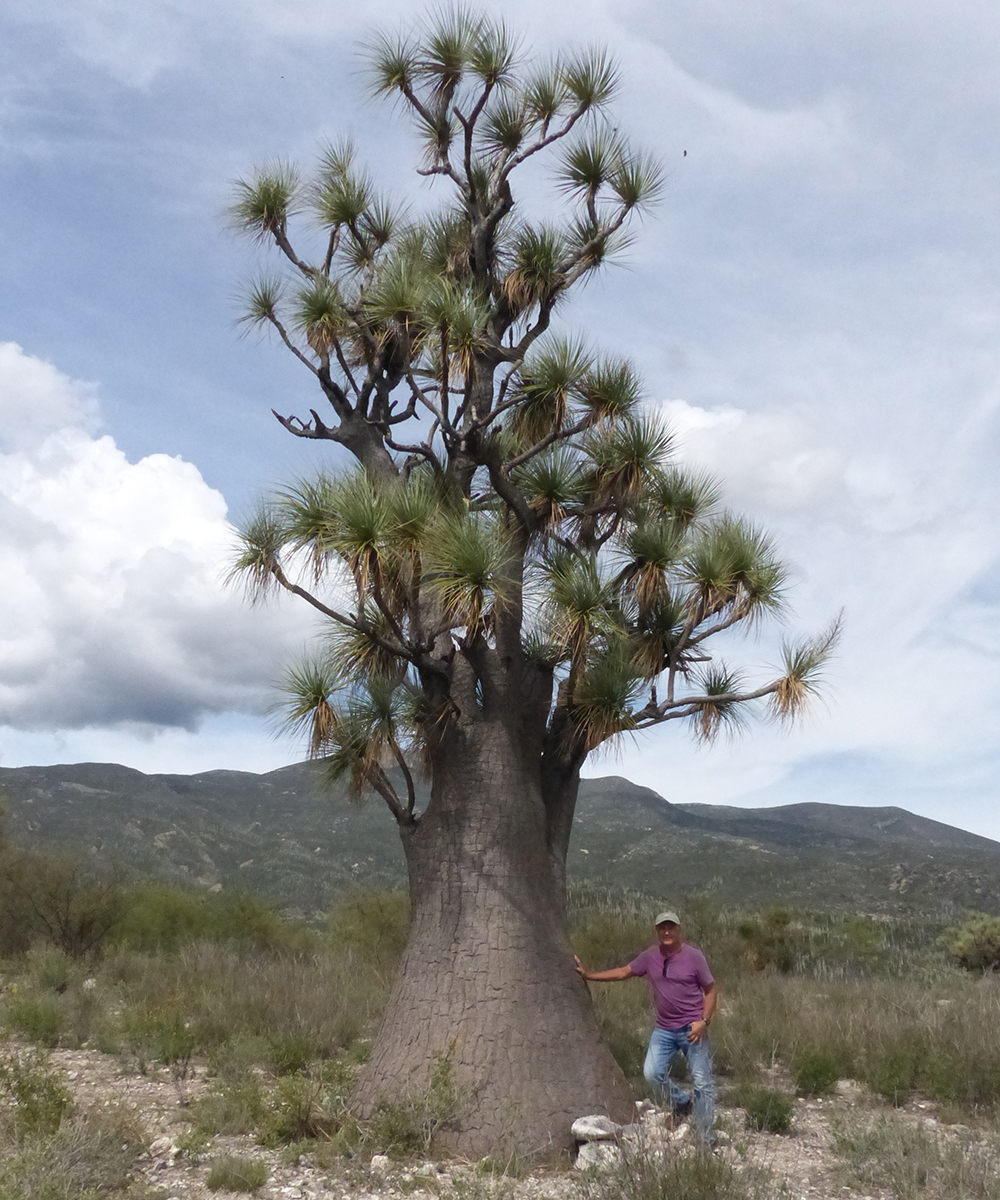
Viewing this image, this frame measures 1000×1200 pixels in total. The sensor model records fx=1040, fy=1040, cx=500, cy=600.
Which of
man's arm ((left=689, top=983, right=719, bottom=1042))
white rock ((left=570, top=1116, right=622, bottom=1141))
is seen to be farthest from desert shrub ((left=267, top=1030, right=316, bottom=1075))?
man's arm ((left=689, top=983, right=719, bottom=1042))

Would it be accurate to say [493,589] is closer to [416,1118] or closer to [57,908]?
[416,1118]

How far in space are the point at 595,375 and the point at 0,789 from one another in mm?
20643

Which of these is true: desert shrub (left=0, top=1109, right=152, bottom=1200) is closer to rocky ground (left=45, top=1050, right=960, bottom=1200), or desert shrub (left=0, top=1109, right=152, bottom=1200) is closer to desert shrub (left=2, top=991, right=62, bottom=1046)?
rocky ground (left=45, top=1050, right=960, bottom=1200)

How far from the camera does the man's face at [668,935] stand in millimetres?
7425

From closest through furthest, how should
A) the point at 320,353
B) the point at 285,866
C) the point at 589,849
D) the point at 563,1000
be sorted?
the point at 563,1000
the point at 320,353
the point at 285,866
the point at 589,849

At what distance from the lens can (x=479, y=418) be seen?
906 cm

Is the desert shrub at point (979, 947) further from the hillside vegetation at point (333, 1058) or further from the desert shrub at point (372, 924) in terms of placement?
the desert shrub at point (372, 924)

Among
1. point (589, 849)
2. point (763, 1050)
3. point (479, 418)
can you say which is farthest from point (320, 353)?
point (589, 849)

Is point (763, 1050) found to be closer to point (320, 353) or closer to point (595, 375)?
point (595, 375)

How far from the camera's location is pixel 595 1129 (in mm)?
6949

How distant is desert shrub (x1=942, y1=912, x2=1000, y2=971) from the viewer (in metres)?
24.2

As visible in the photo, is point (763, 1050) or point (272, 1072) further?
point (763, 1050)

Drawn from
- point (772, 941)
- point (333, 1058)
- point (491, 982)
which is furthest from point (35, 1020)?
point (772, 941)

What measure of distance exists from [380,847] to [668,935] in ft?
161
